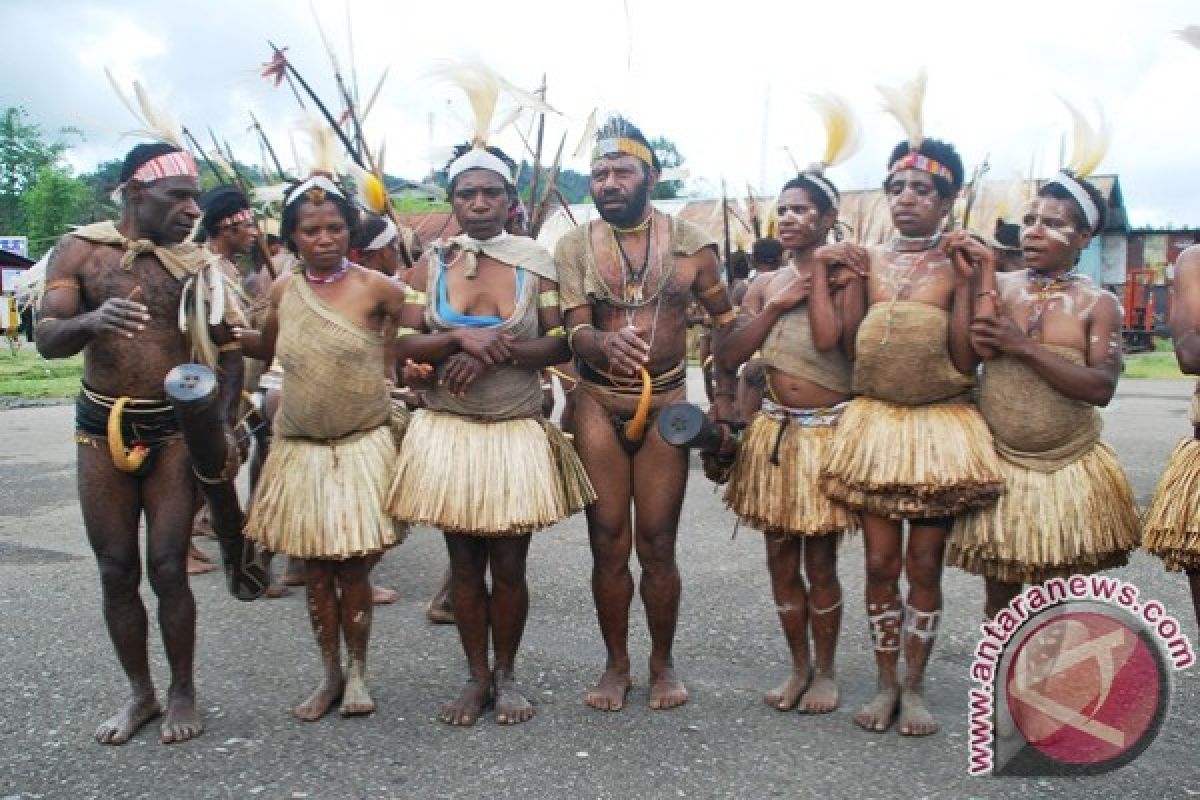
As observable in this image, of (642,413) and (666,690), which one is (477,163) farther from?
(666,690)

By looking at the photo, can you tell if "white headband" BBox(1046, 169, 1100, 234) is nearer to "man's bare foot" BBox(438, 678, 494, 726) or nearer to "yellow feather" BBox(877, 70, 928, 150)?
"yellow feather" BBox(877, 70, 928, 150)

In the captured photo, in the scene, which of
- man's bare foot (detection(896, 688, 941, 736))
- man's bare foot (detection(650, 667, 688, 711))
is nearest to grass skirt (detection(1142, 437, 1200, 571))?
man's bare foot (detection(896, 688, 941, 736))

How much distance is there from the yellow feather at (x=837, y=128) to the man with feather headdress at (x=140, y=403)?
2341 millimetres

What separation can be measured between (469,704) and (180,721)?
1.00 meters

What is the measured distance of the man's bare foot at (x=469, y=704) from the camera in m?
3.90

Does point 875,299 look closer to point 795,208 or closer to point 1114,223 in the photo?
point 795,208

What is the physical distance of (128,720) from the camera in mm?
3764

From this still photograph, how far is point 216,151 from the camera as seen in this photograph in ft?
17.3

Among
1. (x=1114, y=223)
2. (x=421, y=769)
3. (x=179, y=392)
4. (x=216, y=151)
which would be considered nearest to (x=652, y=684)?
(x=421, y=769)

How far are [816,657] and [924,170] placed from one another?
72.0 inches

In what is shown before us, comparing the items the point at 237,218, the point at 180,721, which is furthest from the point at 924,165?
the point at 237,218

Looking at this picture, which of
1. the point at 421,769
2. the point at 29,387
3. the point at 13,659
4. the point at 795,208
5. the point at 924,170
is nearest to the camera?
the point at 421,769

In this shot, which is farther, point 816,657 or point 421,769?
point 816,657

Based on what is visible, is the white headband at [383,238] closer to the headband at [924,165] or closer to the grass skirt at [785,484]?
the grass skirt at [785,484]
